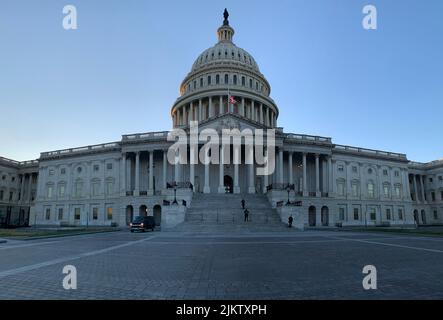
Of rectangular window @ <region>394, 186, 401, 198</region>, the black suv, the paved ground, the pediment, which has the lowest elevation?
the black suv

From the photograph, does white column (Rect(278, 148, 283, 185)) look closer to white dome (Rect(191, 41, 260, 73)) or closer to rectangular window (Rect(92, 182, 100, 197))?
white dome (Rect(191, 41, 260, 73))

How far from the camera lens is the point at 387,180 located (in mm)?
71125

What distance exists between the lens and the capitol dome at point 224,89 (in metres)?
75.2

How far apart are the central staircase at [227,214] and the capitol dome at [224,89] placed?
30261 millimetres

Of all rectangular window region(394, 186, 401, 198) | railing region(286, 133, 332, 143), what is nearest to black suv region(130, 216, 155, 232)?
railing region(286, 133, 332, 143)

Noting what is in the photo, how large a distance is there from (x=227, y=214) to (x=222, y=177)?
14.7 m

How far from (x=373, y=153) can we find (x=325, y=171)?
15.1m

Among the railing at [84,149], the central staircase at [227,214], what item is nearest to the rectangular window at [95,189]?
the railing at [84,149]

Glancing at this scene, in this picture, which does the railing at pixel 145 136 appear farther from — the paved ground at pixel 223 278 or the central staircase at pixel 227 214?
the paved ground at pixel 223 278

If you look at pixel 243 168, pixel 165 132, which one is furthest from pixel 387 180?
pixel 165 132

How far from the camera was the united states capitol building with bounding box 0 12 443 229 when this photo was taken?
5844 cm

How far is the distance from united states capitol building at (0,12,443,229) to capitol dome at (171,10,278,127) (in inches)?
10.9
